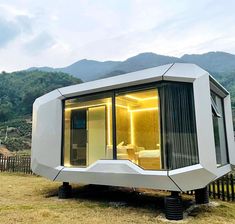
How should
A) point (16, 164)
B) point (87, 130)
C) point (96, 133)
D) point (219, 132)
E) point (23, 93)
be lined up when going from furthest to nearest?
point (23, 93) → point (16, 164) → point (219, 132) → point (87, 130) → point (96, 133)

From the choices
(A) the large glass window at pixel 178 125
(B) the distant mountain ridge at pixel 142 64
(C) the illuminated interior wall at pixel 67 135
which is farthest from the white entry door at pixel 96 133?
(B) the distant mountain ridge at pixel 142 64

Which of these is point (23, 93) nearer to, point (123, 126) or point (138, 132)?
point (123, 126)

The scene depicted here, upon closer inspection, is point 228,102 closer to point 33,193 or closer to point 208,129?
point 208,129

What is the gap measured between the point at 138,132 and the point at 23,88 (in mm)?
54699

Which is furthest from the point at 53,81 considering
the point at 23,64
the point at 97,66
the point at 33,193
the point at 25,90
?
the point at 23,64

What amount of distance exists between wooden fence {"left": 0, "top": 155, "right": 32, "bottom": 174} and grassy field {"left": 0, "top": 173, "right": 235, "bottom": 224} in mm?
4757

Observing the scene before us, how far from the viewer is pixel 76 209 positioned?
5961 millimetres

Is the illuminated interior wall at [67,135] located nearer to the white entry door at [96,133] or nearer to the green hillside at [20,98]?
the white entry door at [96,133]

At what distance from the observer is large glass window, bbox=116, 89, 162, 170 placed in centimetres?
561

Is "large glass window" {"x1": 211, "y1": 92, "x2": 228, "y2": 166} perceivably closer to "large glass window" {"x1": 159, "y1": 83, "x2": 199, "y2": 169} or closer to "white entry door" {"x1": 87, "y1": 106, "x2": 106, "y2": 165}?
"large glass window" {"x1": 159, "y1": 83, "x2": 199, "y2": 169}

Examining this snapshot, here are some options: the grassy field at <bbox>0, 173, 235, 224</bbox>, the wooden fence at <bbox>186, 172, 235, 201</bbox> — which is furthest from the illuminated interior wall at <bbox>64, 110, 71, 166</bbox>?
the wooden fence at <bbox>186, 172, 235, 201</bbox>

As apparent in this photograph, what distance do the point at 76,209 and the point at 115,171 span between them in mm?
→ 1238

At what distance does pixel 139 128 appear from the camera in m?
6.04

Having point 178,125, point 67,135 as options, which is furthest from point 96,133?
point 178,125
